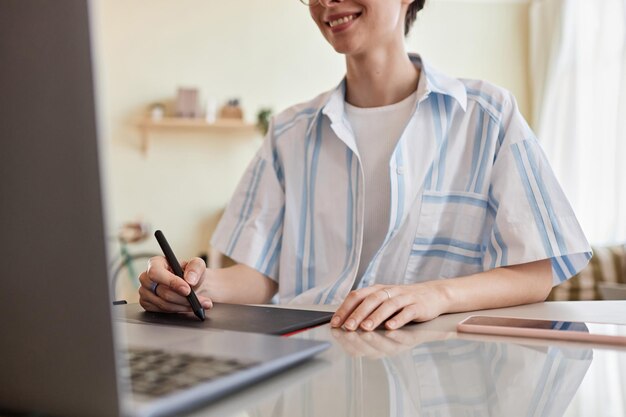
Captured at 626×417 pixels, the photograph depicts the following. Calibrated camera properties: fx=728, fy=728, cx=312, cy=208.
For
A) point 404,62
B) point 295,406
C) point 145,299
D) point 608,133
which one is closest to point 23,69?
point 295,406

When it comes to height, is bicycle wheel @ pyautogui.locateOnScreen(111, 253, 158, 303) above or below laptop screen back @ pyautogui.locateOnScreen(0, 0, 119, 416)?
below

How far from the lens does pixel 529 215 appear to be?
1.16 metres

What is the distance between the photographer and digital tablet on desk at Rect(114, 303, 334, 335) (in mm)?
842

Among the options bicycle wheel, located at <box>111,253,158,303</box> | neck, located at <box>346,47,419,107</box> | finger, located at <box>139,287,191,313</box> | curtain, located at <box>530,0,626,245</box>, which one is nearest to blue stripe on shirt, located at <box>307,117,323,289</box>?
neck, located at <box>346,47,419,107</box>

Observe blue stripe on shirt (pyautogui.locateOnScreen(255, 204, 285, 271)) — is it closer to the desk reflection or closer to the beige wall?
the desk reflection

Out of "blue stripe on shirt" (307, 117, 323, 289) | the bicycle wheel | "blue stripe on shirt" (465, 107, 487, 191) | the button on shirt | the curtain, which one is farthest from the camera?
the bicycle wheel

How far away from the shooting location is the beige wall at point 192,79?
481 cm

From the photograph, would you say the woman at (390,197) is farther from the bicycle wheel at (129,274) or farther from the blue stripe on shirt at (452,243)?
the bicycle wheel at (129,274)

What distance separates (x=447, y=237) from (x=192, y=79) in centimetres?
388

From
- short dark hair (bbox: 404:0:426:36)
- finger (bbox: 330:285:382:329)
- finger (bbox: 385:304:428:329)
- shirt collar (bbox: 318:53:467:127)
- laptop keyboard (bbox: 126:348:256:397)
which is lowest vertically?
finger (bbox: 385:304:428:329)

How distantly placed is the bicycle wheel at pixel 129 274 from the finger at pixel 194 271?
3.88 meters

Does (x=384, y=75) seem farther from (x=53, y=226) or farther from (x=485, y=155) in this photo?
(x=53, y=226)

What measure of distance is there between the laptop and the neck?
3.63 feet

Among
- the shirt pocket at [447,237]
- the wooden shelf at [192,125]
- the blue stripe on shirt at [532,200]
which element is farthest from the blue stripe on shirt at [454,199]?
the wooden shelf at [192,125]
